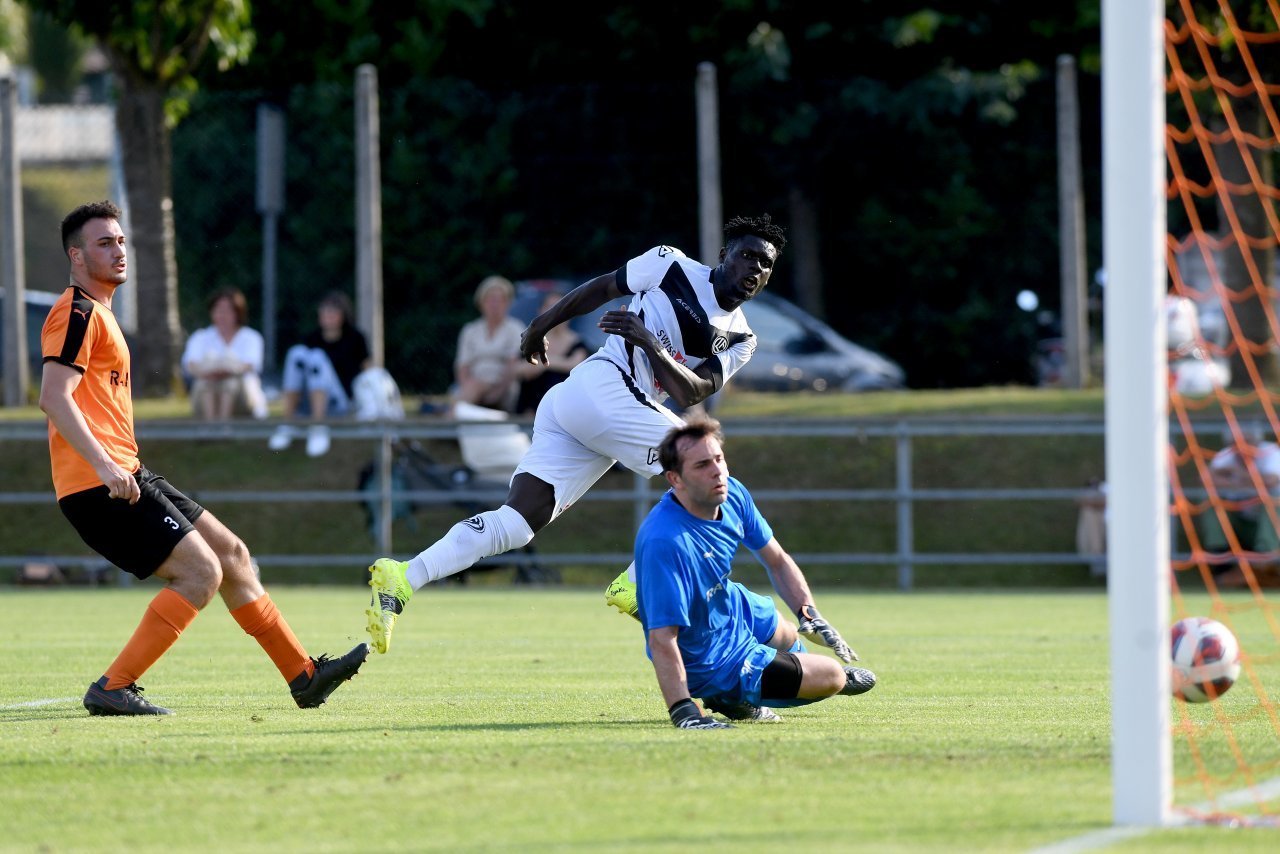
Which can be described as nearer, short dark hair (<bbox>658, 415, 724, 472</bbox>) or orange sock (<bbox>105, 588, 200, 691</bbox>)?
short dark hair (<bbox>658, 415, 724, 472</bbox>)

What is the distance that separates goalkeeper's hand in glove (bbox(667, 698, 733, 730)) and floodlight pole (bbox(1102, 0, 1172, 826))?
209cm

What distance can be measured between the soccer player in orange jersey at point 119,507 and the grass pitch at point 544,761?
230 millimetres

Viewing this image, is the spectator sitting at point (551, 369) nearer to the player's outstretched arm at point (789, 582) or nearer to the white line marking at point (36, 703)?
the white line marking at point (36, 703)

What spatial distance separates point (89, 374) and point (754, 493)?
9565 mm

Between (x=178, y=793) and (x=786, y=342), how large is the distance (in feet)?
49.6

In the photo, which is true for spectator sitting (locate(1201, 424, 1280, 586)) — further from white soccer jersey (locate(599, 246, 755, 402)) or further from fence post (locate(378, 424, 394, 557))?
white soccer jersey (locate(599, 246, 755, 402))

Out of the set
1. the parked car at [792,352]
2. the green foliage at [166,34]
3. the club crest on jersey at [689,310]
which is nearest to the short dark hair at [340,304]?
the green foliage at [166,34]

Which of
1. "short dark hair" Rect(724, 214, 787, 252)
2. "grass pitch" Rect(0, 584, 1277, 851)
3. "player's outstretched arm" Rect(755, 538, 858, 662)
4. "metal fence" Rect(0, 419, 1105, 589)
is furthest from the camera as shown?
"metal fence" Rect(0, 419, 1105, 589)

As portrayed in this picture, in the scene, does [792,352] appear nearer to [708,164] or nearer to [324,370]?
[708,164]

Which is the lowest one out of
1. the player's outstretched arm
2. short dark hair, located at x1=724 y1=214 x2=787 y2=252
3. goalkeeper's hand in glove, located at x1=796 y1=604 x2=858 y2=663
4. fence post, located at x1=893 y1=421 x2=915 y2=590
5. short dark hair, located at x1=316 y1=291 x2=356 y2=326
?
fence post, located at x1=893 y1=421 x2=915 y2=590

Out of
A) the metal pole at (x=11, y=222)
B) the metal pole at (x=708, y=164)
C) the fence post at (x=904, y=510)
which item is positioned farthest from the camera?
the metal pole at (x=11, y=222)

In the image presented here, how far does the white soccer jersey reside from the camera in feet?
27.7

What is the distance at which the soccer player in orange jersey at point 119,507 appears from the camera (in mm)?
7473

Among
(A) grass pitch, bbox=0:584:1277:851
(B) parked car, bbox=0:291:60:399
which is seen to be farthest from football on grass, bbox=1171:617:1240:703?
(B) parked car, bbox=0:291:60:399
